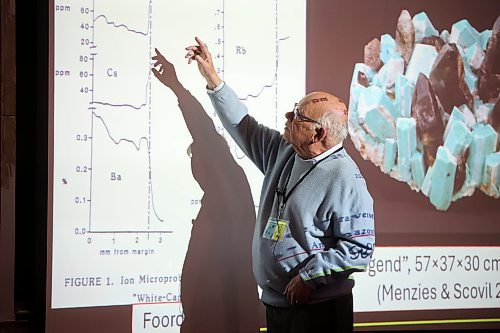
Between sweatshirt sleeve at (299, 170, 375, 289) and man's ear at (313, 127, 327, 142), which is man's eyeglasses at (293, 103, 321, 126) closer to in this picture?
man's ear at (313, 127, 327, 142)

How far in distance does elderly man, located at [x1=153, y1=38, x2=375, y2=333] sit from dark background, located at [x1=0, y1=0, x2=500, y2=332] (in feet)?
1.49

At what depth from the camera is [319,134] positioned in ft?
7.48

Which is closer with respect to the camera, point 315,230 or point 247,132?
point 315,230

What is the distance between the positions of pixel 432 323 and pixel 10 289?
160 centimetres

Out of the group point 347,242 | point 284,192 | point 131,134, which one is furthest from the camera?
point 131,134

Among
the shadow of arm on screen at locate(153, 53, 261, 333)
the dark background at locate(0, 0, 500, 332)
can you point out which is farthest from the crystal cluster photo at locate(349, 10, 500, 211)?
the shadow of arm on screen at locate(153, 53, 261, 333)

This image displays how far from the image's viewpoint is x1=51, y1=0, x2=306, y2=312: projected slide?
7.93 ft

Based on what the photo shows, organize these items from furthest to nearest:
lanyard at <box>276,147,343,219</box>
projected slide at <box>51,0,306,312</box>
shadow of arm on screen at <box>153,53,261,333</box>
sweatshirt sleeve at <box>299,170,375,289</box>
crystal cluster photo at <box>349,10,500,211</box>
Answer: crystal cluster photo at <box>349,10,500,211</box>, shadow of arm on screen at <box>153,53,261,333</box>, projected slide at <box>51,0,306,312</box>, lanyard at <box>276,147,343,219</box>, sweatshirt sleeve at <box>299,170,375,289</box>

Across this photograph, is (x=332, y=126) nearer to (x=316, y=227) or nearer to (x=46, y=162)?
(x=316, y=227)

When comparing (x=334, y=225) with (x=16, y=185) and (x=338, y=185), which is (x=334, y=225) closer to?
(x=338, y=185)

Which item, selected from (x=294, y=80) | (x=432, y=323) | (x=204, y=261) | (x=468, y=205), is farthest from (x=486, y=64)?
(x=204, y=261)

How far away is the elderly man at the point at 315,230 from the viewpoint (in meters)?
2.20

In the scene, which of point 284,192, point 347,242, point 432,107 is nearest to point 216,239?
point 284,192

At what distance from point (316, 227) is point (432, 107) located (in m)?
0.86
